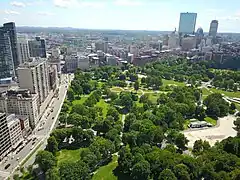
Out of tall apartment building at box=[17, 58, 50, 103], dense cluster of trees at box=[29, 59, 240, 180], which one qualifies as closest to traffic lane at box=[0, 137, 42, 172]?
dense cluster of trees at box=[29, 59, 240, 180]

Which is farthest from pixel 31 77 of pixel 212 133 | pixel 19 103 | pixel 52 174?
pixel 212 133

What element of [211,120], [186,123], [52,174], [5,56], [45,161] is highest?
[5,56]

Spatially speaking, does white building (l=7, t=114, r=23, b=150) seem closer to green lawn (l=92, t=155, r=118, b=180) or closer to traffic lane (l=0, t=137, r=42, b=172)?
traffic lane (l=0, t=137, r=42, b=172)

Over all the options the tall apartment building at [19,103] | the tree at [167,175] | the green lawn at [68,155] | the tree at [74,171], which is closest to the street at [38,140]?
the tall apartment building at [19,103]

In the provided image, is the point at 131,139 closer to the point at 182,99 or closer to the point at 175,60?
the point at 182,99

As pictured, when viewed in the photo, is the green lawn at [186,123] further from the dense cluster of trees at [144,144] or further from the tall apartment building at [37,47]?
the tall apartment building at [37,47]

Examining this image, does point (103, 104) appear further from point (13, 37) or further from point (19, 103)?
point (13, 37)
